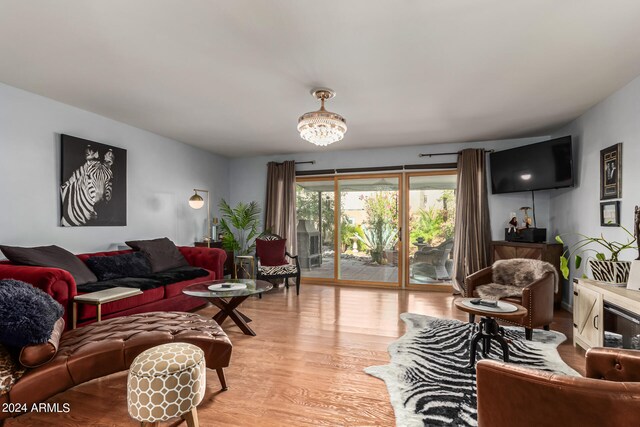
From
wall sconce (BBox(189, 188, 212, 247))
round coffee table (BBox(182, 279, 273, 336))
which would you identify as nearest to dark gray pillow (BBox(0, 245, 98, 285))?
round coffee table (BBox(182, 279, 273, 336))

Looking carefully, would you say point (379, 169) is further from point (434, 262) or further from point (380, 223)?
point (434, 262)

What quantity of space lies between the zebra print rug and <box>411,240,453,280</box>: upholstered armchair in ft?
6.55

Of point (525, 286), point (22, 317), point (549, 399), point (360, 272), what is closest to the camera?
point (549, 399)

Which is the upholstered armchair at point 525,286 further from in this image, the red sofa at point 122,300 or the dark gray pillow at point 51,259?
the dark gray pillow at point 51,259

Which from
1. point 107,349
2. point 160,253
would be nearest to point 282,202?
point 160,253

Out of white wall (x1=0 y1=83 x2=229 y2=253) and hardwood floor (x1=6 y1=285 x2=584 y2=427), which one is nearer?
hardwood floor (x1=6 y1=285 x2=584 y2=427)

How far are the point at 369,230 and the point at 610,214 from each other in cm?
344

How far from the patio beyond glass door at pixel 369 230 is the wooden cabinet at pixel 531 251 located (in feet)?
5.25

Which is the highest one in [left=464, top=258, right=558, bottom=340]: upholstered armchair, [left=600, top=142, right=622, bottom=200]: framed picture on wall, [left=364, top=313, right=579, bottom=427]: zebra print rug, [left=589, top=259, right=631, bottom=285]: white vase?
[left=600, top=142, right=622, bottom=200]: framed picture on wall

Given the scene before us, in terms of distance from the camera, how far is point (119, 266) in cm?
380

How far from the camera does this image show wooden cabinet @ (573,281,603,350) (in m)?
2.74

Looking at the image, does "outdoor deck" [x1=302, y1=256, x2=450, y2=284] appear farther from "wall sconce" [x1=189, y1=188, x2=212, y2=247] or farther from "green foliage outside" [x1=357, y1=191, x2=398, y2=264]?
"wall sconce" [x1=189, y1=188, x2=212, y2=247]

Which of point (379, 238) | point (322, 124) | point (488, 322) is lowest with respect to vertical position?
point (488, 322)

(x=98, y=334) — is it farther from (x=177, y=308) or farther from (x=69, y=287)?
(x=177, y=308)
